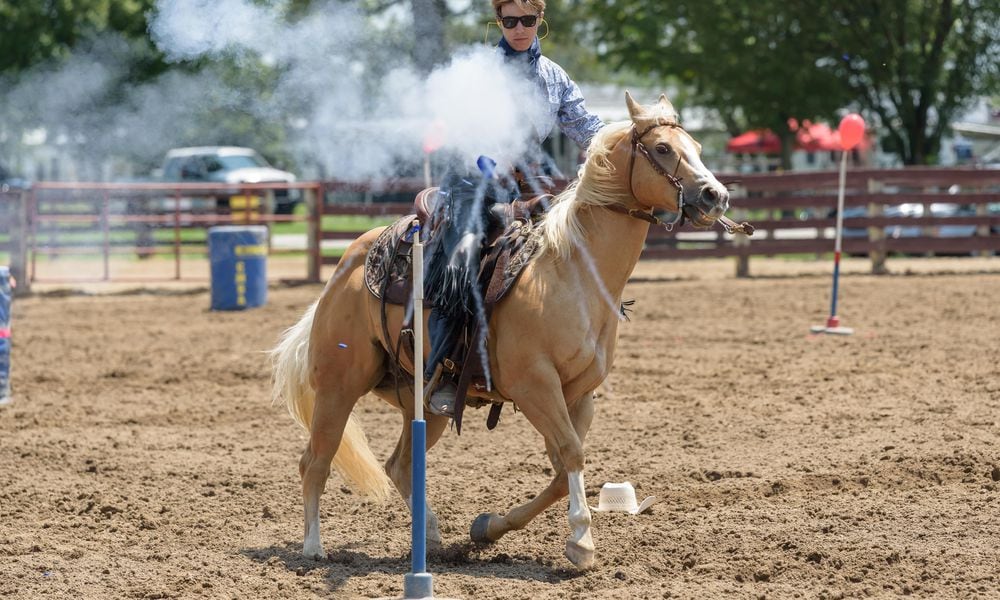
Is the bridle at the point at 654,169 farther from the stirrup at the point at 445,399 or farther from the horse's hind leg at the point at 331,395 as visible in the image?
the horse's hind leg at the point at 331,395

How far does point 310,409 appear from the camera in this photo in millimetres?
6109

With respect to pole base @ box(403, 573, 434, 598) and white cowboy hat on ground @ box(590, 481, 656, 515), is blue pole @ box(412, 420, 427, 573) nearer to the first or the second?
pole base @ box(403, 573, 434, 598)

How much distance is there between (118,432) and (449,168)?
158 inches

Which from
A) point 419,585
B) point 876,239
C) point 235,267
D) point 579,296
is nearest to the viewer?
point 419,585

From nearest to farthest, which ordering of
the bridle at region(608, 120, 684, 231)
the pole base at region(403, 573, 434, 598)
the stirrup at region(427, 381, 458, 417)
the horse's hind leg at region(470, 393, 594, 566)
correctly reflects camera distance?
the pole base at region(403, 573, 434, 598) → the bridle at region(608, 120, 684, 231) → the horse's hind leg at region(470, 393, 594, 566) → the stirrup at region(427, 381, 458, 417)

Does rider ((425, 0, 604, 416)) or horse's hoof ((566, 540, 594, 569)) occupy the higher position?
rider ((425, 0, 604, 416))

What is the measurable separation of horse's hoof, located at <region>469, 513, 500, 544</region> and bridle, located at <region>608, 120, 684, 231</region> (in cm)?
150

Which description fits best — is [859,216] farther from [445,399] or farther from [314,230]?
[445,399]

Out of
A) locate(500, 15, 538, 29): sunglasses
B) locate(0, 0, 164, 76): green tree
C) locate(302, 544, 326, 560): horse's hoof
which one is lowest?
locate(302, 544, 326, 560): horse's hoof

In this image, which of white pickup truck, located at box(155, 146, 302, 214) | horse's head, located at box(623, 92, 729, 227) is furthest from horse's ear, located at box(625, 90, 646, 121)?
white pickup truck, located at box(155, 146, 302, 214)

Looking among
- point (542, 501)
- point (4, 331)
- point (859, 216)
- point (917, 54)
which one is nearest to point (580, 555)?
point (542, 501)

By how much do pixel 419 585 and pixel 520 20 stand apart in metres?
2.38

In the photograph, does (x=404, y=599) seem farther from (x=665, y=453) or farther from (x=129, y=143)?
(x=129, y=143)

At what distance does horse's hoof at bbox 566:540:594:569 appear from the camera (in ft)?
16.3
